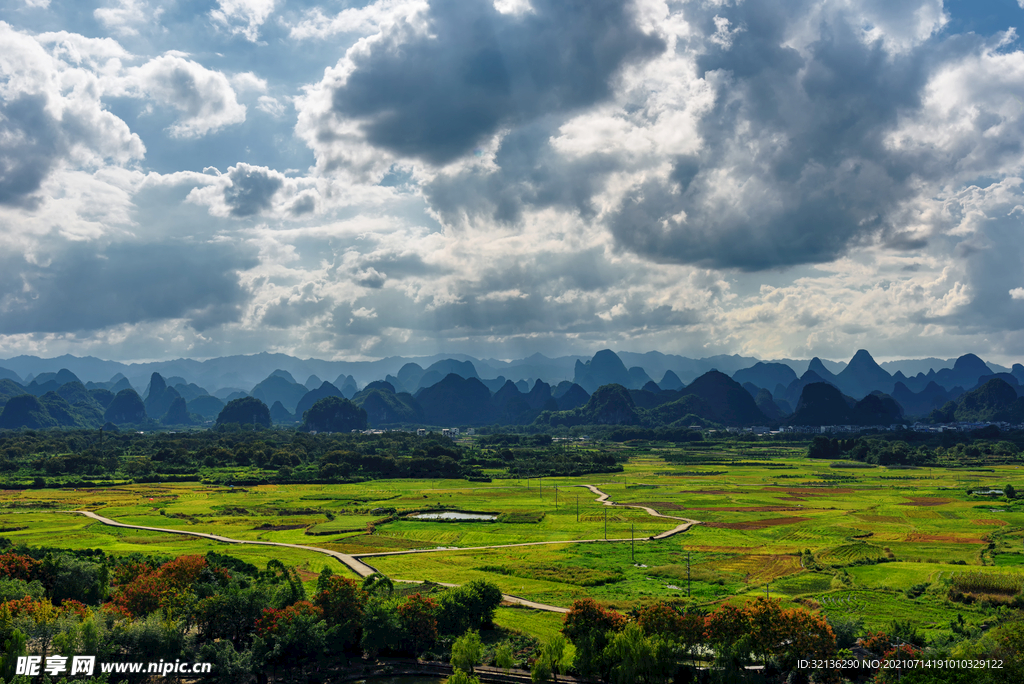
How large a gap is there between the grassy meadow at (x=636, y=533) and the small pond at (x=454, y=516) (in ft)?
7.28

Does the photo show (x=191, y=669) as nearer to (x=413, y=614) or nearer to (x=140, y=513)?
(x=413, y=614)

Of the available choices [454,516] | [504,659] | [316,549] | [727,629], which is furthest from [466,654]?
[454,516]

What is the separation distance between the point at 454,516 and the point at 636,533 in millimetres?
26102

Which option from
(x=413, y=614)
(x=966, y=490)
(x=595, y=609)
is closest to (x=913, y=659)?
(x=595, y=609)

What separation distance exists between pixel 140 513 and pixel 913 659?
86.5m

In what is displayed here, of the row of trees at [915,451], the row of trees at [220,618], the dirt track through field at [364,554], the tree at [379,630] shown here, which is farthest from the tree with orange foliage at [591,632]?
the row of trees at [915,451]

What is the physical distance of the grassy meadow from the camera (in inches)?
1859

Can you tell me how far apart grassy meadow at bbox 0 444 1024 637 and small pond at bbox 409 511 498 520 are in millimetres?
2219

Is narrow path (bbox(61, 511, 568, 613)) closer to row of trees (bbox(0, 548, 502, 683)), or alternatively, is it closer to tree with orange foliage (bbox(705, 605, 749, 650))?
row of trees (bbox(0, 548, 502, 683))

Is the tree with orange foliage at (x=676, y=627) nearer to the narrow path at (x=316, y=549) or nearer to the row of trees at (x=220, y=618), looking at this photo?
the row of trees at (x=220, y=618)

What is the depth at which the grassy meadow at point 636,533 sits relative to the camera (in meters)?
47.2

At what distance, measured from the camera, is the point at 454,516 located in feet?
277

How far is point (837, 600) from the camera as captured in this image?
44.7m

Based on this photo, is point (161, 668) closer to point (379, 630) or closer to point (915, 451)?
point (379, 630)
